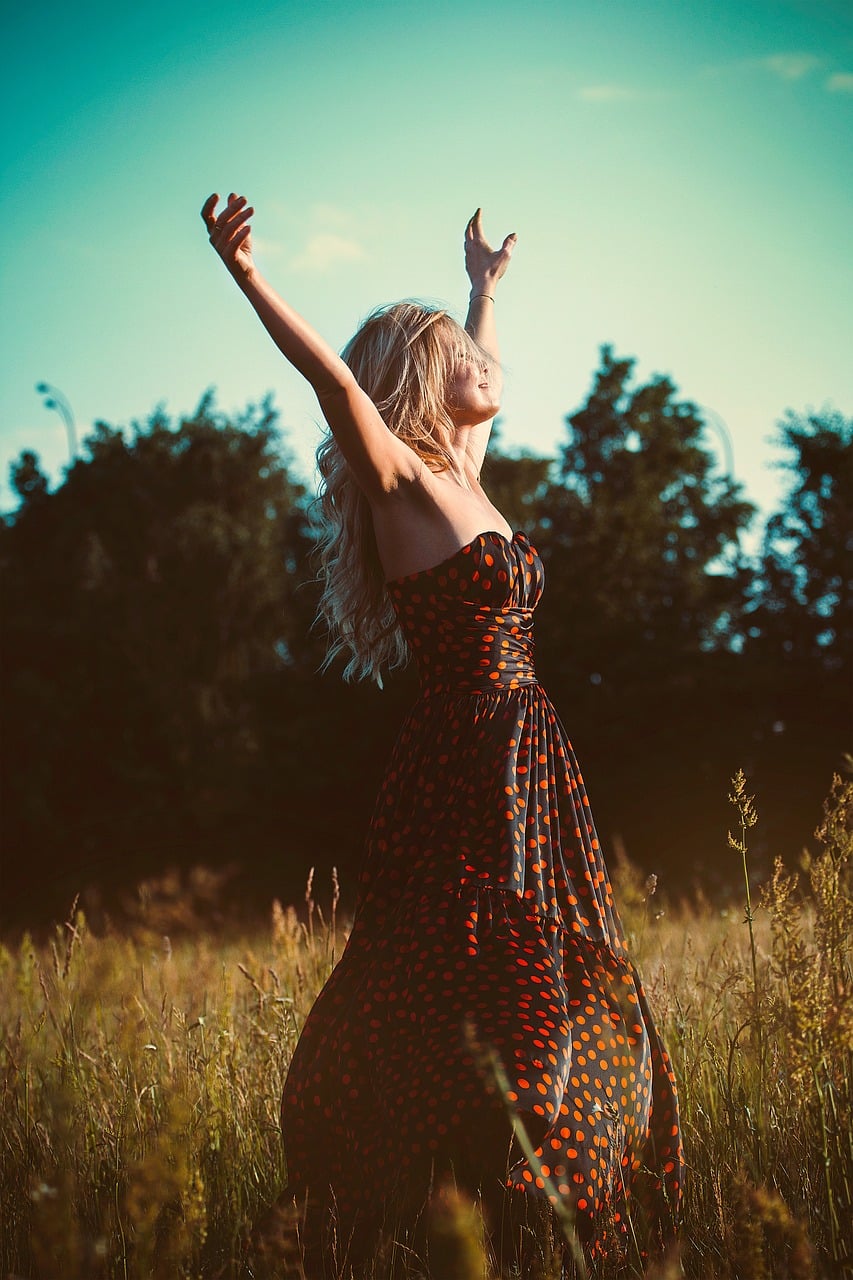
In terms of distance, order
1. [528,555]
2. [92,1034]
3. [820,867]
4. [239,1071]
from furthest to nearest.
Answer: [92,1034] → [239,1071] → [528,555] → [820,867]

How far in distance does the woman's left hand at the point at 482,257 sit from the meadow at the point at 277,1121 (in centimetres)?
193

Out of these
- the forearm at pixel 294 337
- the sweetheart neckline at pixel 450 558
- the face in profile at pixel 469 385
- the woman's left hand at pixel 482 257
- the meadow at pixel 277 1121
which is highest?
the woman's left hand at pixel 482 257

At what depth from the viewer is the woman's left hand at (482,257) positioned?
11.3 ft

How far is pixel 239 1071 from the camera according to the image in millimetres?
3186

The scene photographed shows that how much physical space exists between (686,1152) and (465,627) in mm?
1386

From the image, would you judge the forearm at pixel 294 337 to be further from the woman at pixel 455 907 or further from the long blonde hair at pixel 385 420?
the long blonde hair at pixel 385 420

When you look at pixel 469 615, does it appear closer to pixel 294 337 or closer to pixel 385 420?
pixel 385 420

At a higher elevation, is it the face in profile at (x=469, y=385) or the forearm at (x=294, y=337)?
the face in profile at (x=469, y=385)

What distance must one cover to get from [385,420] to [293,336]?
0.50 metres

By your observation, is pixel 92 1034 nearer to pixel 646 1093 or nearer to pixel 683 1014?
pixel 683 1014

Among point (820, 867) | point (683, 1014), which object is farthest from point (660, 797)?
point (820, 867)

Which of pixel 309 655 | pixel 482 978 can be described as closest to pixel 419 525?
pixel 482 978

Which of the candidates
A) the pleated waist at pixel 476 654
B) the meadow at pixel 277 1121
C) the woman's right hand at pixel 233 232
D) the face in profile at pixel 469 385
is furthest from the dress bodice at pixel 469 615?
the woman's right hand at pixel 233 232

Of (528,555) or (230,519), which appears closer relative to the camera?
(528,555)
